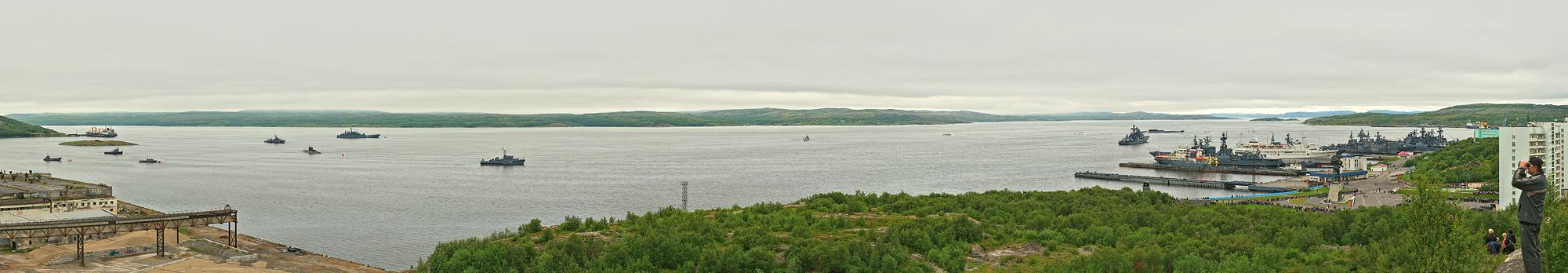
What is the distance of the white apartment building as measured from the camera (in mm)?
56000

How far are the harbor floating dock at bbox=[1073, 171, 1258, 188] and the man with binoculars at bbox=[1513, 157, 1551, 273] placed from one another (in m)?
94.0

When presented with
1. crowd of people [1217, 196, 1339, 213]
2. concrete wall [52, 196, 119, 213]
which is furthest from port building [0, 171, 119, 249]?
crowd of people [1217, 196, 1339, 213]

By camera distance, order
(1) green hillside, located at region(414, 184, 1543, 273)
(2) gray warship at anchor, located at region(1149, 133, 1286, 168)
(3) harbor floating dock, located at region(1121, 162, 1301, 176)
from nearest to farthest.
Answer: (1) green hillside, located at region(414, 184, 1543, 273)
(3) harbor floating dock, located at region(1121, 162, 1301, 176)
(2) gray warship at anchor, located at region(1149, 133, 1286, 168)

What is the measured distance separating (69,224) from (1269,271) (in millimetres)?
64085

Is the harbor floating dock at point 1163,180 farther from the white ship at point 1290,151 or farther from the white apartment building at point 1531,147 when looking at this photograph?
the white ship at point 1290,151

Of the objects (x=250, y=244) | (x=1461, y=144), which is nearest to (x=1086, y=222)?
(x=250, y=244)

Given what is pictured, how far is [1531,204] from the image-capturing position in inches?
484

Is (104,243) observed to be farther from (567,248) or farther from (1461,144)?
(1461,144)

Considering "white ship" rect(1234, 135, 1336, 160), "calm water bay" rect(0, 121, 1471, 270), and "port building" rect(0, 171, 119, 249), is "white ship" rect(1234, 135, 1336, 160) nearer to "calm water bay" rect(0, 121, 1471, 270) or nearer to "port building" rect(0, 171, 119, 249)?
"calm water bay" rect(0, 121, 1471, 270)

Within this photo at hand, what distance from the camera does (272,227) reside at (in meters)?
65.4

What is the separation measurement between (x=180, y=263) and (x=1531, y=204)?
56.4 m

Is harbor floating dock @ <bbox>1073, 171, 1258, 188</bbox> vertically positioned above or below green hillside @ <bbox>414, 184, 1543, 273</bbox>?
below

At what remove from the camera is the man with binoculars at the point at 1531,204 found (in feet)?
39.5

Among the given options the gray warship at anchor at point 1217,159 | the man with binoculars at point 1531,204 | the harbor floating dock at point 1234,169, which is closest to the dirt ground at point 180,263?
the man with binoculars at point 1531,204
